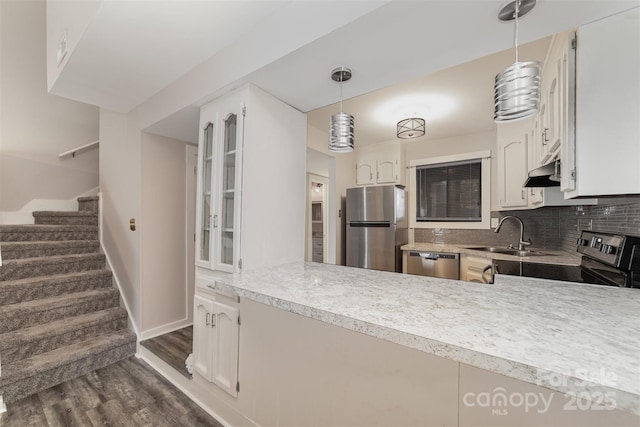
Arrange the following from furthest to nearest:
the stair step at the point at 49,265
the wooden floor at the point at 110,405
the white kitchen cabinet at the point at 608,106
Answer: the stair step at the point at 49,265, the wooden floor at the point at 110,405, the white kitchen cabinet at the point at 608,106

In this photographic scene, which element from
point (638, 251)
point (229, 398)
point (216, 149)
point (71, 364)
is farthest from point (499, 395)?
point (71, 364)

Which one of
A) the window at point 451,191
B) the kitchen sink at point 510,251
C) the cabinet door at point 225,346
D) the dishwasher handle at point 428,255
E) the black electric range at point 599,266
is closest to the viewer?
the black electric range at point 599,266

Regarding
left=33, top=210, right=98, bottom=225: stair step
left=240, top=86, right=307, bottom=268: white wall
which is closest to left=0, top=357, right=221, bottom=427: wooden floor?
left=240, top=86, right=307, bottom=268: white wall

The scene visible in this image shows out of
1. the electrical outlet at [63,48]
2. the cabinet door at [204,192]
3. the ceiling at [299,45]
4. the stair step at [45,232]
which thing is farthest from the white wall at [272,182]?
the stair step at [45,232]

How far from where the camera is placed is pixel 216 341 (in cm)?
177

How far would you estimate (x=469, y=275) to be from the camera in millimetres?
2799

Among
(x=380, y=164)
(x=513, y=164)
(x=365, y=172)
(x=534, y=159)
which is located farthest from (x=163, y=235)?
(x=513, y=164)

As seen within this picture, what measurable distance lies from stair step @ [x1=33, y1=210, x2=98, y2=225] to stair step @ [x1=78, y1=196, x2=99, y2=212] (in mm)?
107

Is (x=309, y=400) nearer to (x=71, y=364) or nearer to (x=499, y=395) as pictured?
(x=499, y=395)

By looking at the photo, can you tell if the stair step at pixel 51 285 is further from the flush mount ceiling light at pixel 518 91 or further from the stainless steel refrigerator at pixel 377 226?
the flush mount ceiling light at pixel 518 91

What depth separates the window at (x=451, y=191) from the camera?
3.24 meters

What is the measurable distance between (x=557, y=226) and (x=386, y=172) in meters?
1.86

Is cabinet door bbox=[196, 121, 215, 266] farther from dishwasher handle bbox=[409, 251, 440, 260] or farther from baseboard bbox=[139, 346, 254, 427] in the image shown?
dishwasher handle bbox=[409, 251, 440, 260]

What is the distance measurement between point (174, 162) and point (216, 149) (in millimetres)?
1243
